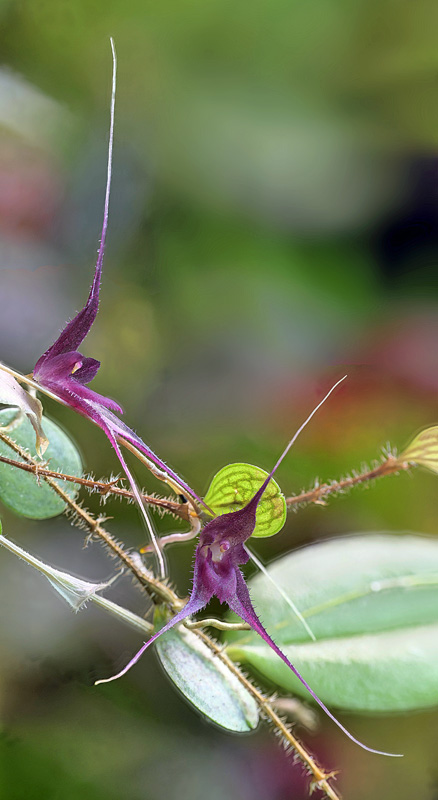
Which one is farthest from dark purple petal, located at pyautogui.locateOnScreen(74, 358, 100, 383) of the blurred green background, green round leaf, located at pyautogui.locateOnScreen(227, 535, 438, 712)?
the blurred green background

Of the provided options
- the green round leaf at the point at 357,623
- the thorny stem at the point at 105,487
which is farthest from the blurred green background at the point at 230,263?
the thorny stem at the point at 105,487

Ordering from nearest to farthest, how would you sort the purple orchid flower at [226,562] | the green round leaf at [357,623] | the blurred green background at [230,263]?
the purple orchid flower at [226,562] < the green round leaf at [357,623] < the blurred green background at [230,263]

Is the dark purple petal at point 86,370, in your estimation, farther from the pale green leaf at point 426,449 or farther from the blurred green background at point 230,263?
the blurred green background at point 230,263

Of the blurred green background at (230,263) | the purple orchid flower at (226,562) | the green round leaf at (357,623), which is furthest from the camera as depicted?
the blurred green background at (230,263)

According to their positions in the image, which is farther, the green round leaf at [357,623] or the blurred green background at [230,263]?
the blurred green background at [230,263]

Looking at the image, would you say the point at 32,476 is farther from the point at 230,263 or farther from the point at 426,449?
the point at 230,263

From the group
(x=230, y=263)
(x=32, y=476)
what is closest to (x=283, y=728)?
(x=32, y=476)

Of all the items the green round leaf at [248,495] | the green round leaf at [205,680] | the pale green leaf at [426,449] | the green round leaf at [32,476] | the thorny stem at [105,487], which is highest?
the pale green leaf at [426,449]

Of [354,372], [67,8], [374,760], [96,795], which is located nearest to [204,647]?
[96,795]
